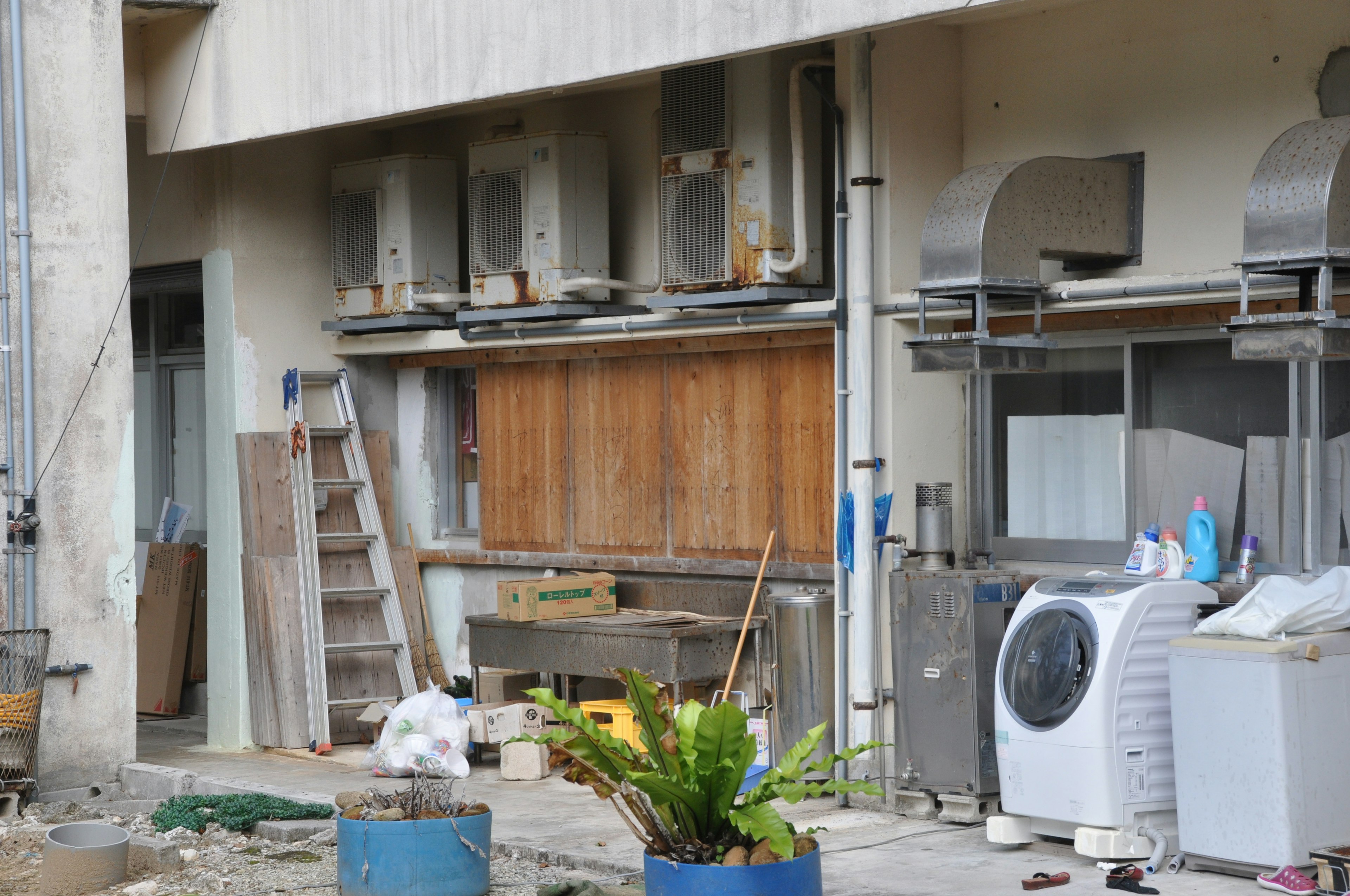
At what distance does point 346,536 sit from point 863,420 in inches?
161

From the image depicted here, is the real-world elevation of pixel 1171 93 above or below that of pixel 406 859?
above

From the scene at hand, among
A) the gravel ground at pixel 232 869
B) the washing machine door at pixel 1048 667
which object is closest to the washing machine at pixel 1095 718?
the washing machine door at pixel 1048 667

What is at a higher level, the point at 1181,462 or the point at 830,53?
the point at 830,53

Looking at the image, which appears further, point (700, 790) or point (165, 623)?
point (165, 623)

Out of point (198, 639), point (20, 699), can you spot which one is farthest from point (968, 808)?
point (198, 639)

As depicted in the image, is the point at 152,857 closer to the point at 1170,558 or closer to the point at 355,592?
the point at 355,592

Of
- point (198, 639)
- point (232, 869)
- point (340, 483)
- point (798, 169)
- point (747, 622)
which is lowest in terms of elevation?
point (232, 869)

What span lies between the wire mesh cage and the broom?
2.75 m

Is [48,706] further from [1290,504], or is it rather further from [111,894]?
[1290,504]

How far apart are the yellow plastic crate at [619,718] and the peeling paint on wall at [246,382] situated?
10.2 ft

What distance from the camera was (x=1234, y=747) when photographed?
6480 millimetres

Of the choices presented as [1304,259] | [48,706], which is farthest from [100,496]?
[1304,259]

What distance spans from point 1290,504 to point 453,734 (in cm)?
481

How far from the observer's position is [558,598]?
9.73 m
